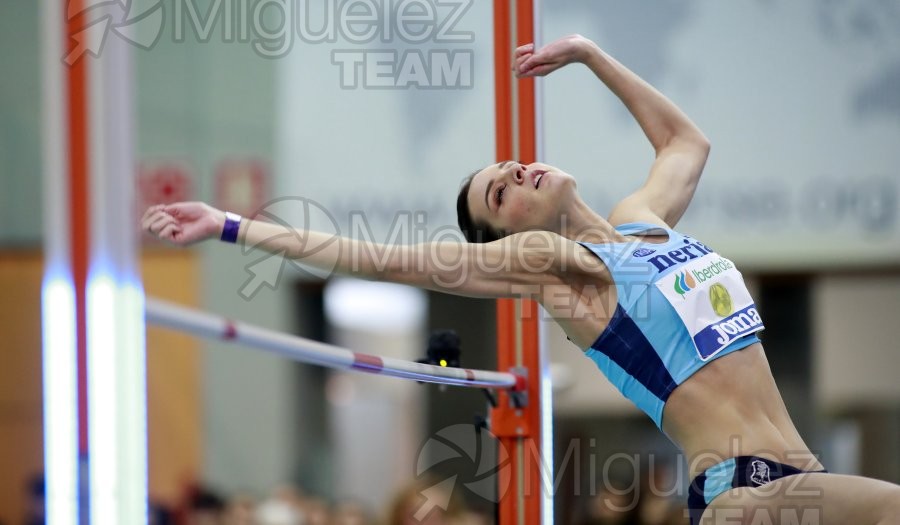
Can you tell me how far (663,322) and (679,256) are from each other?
0.49 feet

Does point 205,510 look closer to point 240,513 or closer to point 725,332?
point 240,513

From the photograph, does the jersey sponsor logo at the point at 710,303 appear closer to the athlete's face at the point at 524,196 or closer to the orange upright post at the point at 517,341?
the athlete's face at the point at 524,196

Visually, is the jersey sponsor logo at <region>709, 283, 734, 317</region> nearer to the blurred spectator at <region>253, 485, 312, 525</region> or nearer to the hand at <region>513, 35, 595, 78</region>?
the hand at <region>513, 35, 595, 78</region>

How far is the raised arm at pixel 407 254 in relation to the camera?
5.12 feet

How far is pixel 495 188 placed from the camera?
7.01 ft

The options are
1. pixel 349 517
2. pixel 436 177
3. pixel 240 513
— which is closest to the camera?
pixel 240 513

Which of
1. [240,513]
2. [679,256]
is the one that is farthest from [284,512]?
[679,256]

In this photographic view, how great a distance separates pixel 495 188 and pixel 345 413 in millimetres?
6316

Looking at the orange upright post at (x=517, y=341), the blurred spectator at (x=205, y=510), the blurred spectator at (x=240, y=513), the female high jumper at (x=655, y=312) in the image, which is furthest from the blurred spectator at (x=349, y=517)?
the female high jumper at (x=655, y=312)

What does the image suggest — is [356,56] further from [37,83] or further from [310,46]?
[37,83]

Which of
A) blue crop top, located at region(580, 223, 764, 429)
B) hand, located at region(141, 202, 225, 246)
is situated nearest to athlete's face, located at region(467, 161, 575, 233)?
blue crop top, located at region(580, 223, 764, 429)

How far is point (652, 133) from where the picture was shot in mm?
2422

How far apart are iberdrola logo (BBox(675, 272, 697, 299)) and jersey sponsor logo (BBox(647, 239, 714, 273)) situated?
0.09 feet

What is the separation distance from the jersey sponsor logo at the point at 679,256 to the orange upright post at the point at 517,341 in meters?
0.40
